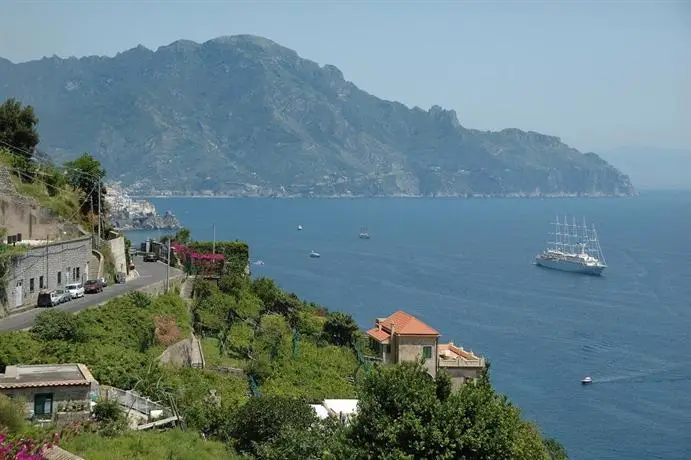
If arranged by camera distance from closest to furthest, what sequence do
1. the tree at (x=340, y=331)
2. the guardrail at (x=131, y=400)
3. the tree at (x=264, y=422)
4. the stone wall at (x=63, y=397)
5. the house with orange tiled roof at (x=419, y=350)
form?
the stone wall at (x=63, y=397), the tree at (x=264, y=422), the guardrail at (x=131, y=400), the house with orange tiled roof at (x=419, y=350), the tree at (x=340, y=331)

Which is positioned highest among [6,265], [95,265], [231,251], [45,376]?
[6,265]

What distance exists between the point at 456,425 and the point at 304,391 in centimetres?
1417

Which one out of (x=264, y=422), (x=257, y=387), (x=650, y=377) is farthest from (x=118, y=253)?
(x=650, y=377)

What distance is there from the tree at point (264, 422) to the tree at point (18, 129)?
25597 mm

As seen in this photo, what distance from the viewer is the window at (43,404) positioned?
20420mm

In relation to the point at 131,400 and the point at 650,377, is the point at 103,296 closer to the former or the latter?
the point at 131,400

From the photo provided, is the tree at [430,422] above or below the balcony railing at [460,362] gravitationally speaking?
above

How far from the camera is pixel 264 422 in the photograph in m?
21.5

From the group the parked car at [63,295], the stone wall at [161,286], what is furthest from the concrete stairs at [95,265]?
the parked car at [63,295]

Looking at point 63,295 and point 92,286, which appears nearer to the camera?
point 63,295

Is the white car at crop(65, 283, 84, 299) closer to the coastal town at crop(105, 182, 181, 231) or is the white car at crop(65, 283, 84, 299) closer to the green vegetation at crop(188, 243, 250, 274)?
the green vegetation at crop(188, 243, 250, 274)

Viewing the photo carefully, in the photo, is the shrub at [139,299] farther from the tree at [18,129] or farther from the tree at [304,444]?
the tree at [304,444]

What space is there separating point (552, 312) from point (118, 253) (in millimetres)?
58987

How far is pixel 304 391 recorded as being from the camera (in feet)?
101
